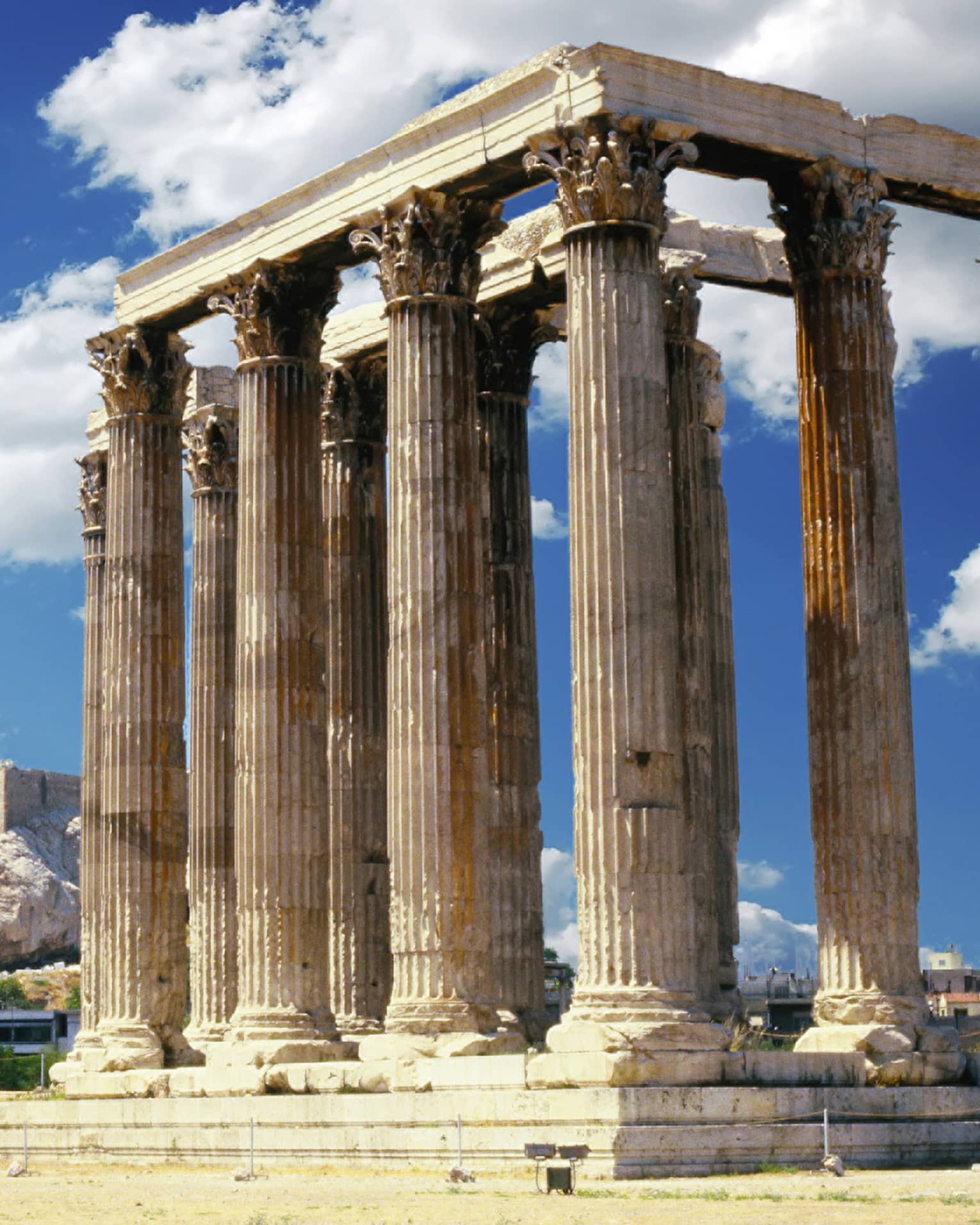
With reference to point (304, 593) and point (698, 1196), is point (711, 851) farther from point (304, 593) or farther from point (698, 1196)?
point (698, 1196)

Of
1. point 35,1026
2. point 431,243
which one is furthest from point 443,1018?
point 35,1026

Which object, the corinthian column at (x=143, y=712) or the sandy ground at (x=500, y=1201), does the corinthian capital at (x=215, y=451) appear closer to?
the corinthian column at (x=143, y=712)

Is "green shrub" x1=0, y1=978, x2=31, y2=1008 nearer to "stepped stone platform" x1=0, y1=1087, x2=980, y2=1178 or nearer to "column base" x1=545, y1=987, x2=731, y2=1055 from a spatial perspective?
"stepped stone platform" x1=0, y1=1087, x2=980, y2=1178

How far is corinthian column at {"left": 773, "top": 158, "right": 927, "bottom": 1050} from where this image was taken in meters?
45.5

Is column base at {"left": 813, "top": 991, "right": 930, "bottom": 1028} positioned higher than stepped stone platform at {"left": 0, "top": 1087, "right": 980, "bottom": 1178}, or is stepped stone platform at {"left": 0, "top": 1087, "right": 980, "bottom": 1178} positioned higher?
column base at {"left": 813, "top": 991, "right": 930, "bottom": 1028}

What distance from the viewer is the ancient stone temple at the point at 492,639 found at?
4316 centimetres

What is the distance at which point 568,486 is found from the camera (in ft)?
146

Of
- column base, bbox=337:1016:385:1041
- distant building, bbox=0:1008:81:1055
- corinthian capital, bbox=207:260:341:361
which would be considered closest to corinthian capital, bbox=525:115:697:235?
corinthian capital, bbox=207:260:341:361

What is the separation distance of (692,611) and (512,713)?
15.8ft

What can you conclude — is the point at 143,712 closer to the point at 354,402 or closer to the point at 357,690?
the point at 357,690

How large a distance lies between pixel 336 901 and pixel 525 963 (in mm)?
5569

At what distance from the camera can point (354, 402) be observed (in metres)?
60.7

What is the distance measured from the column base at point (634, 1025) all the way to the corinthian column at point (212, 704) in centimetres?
1771

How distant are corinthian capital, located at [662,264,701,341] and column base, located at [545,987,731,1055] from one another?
17.8 metres
